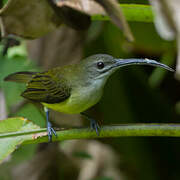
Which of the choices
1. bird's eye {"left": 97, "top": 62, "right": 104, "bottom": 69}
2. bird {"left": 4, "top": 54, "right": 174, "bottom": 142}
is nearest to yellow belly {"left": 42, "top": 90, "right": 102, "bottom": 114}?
bird {"left": 4, "top": 54, "right": 174, "bottom": 142}

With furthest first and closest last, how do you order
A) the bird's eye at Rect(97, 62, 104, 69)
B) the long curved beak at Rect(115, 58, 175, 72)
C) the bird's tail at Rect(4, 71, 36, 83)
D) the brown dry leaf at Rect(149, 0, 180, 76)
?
the bird's tail at Rect(4, 71, 36, 83), the bird's eye at Rect(97, 62, 104, 69), the long curved beak at Rect(115, 58, 175, 72), the brown dry leaf at Rect(149, 0, 180, 76)

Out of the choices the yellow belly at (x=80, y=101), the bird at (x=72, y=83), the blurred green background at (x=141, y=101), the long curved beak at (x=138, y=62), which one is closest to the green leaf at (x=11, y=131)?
the bird at (x=72, y=83)

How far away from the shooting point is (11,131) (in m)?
2.05

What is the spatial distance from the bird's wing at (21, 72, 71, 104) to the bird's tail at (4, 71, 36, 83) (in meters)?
0.05

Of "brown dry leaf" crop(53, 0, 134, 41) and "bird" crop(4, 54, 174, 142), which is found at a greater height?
"brown dry leaf" crop(53, 0, 134, 41)

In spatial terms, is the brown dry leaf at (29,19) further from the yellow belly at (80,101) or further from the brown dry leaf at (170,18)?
the brown dry leaf at (170,18)

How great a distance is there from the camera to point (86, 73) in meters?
2.72

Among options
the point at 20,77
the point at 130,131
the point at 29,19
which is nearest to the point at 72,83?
the point at 20,77

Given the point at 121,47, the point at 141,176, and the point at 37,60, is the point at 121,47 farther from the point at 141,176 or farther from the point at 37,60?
the point at 141,176

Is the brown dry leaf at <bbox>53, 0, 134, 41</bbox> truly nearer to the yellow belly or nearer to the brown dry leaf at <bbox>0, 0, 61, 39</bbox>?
the brown dry leaf at <bbox>0, 0, 61, 39</bbox>

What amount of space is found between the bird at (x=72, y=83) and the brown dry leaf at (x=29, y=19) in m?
0.44

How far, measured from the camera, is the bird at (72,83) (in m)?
2.57

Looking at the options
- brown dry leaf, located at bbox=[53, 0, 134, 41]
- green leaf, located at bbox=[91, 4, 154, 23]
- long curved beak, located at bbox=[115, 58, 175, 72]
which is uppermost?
brown dry leaf, located at bbox=[53, 0, 134, 41]

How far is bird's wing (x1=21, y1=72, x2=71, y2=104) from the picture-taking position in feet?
8.84
